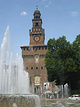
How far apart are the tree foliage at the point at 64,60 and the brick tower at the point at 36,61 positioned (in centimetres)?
1375

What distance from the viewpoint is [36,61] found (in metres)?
39.6

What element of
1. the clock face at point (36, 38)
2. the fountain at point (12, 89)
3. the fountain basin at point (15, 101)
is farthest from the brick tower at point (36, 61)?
the fountain basin at point (15, 101)

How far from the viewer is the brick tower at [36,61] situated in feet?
125

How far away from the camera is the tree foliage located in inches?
880

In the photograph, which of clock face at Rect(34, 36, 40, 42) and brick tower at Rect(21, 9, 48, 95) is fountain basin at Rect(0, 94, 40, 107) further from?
clock face at Rect(34, 36, 40, 42)

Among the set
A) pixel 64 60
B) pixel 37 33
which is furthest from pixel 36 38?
pixel 64 60

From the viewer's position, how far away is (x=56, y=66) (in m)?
22.6

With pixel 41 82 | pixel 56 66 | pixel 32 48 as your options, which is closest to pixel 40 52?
pixel 32 48

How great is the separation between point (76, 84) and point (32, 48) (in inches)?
714

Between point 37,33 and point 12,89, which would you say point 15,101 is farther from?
point 37,33

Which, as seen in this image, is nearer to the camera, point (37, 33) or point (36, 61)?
point (36, 61)

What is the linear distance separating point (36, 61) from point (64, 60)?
56.2ft

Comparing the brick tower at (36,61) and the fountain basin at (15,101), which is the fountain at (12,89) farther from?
the brick tower at (36,61)

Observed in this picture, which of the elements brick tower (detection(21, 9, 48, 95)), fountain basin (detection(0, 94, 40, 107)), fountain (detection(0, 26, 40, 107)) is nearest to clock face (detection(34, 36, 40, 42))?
brick tower (detection(21, 9, 48, 95))
